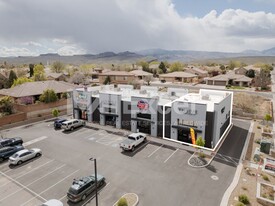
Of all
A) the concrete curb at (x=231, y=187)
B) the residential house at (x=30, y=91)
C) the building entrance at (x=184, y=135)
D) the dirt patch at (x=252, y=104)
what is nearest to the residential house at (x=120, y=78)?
the residential house at (x=30, y=91)

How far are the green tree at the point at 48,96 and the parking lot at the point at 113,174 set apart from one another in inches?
659

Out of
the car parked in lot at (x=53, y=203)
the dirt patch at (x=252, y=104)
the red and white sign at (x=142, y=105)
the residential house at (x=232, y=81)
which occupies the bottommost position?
the car parked in lot at (x=53, y=203)

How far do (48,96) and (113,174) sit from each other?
33544 mm

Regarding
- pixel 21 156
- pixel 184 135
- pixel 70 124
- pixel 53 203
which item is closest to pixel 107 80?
pixel 70 124

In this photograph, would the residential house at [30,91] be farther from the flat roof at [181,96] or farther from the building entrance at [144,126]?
the building entrance at [144,126]

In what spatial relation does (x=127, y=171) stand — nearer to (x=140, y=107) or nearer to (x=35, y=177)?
(x=35, y=177)

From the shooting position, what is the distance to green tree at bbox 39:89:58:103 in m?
50.8

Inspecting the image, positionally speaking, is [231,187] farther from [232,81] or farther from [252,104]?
[232,81]

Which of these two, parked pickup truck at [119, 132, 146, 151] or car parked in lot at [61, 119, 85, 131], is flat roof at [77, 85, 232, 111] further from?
parked pickup truck at [119, 132, 146, 151]

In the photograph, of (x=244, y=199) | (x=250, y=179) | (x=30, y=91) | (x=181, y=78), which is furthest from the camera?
(x=181, y=78)

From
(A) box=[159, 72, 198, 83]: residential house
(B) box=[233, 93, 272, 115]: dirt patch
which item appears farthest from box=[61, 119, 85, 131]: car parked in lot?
(A) box=[159, 72, 198, 83]: residential house

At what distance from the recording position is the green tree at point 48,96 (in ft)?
167

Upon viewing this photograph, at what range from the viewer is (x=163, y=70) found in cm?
12512

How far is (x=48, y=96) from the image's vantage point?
168 feet
